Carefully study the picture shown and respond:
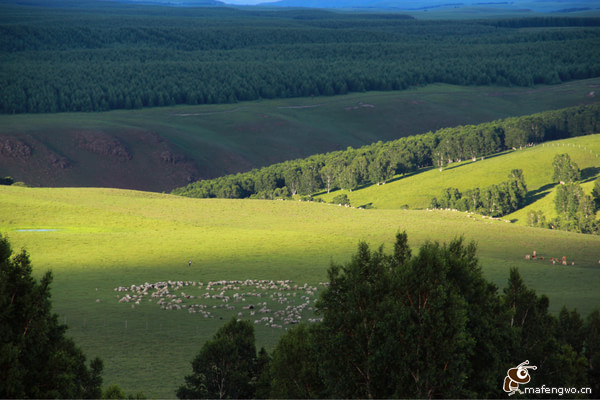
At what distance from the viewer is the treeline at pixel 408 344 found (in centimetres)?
2441

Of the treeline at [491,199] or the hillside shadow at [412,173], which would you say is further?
the hillside shadow at [412,173]

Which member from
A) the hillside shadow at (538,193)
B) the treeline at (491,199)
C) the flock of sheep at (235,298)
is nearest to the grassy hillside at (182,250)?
the flock of sheep at (235,298)

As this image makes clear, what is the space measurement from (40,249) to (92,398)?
50327mm

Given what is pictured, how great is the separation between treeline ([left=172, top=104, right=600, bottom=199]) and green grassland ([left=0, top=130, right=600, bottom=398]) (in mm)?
38712

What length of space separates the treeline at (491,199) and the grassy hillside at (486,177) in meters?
2.32

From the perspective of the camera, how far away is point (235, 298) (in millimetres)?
57219

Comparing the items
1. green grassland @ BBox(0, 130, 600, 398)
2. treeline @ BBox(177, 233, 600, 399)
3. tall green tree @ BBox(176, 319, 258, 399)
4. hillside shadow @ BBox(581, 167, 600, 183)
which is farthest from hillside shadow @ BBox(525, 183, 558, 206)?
tall green tree @ BBox(176, 319, 258, 399)

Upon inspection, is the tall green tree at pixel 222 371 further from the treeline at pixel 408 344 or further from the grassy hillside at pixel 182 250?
the grassy hillside at pixel 182 250

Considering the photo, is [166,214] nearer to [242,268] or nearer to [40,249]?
[40,249]

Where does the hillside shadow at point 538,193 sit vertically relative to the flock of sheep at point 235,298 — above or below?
above

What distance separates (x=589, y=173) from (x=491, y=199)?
23.4 metres

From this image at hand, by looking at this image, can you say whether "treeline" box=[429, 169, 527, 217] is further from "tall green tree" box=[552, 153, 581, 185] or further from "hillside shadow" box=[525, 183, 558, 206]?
"tall green tree" box=[552, 153, 581, 185]

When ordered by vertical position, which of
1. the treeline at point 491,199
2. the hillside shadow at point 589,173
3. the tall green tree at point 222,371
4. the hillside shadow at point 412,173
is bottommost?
the tall green tree at point 222,371

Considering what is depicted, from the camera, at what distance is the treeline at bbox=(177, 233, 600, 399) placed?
2441 centimetres
